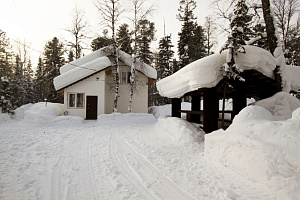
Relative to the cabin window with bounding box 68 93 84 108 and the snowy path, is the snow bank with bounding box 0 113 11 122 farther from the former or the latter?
the snowy path

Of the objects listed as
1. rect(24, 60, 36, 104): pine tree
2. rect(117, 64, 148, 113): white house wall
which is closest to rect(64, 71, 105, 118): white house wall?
rect(117, 64, 148, 113): white house wall

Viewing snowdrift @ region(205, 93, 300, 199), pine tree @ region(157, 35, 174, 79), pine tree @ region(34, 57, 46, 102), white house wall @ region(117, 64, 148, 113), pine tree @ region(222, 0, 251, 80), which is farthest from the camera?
pine tree @ region(34, 57, 46, 102)

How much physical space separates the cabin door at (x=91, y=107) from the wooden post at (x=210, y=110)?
434 inches

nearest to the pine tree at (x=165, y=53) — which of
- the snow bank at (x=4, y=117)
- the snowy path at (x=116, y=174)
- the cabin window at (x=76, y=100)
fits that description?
the cabin window at (x=76, y=100)

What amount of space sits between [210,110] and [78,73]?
38.7 feet

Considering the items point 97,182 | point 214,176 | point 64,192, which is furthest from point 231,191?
point 64,192

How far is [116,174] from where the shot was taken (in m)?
3.83

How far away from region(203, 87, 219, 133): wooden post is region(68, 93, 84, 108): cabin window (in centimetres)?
1160

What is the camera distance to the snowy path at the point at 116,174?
9.86 ft

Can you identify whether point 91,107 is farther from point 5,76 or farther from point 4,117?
point 5,76

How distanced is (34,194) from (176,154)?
3.74 meters

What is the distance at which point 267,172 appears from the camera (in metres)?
2.82

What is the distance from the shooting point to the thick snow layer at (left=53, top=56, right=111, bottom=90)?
533 inches

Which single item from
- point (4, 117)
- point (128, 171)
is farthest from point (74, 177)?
point (4, 117)
